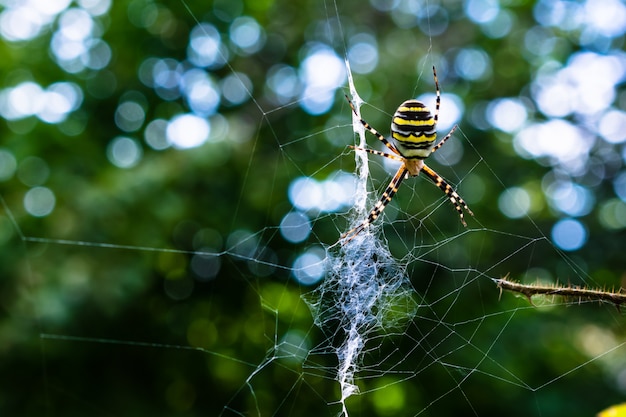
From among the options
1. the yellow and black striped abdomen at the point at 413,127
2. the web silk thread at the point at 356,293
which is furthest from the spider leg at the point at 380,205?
the yellow and black striped abdomen at the point at 413,127

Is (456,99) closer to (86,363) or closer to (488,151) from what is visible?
(488,151)

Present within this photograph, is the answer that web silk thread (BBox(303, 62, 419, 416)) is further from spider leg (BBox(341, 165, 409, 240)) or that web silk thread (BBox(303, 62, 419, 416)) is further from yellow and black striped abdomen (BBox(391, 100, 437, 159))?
yellow and black striped abdomen (BBox(391, 100, 437, 159))

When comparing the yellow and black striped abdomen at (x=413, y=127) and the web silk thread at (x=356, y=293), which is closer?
the yellow and black striped abdomen at (x=413, y=127)

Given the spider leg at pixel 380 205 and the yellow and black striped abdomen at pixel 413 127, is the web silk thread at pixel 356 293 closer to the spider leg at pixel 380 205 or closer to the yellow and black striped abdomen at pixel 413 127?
the spider leg at pixel 380 205

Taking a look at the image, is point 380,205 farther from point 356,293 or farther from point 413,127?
point 413,127

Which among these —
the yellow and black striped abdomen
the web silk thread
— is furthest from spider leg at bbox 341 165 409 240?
the yellow and black striped abdomen
